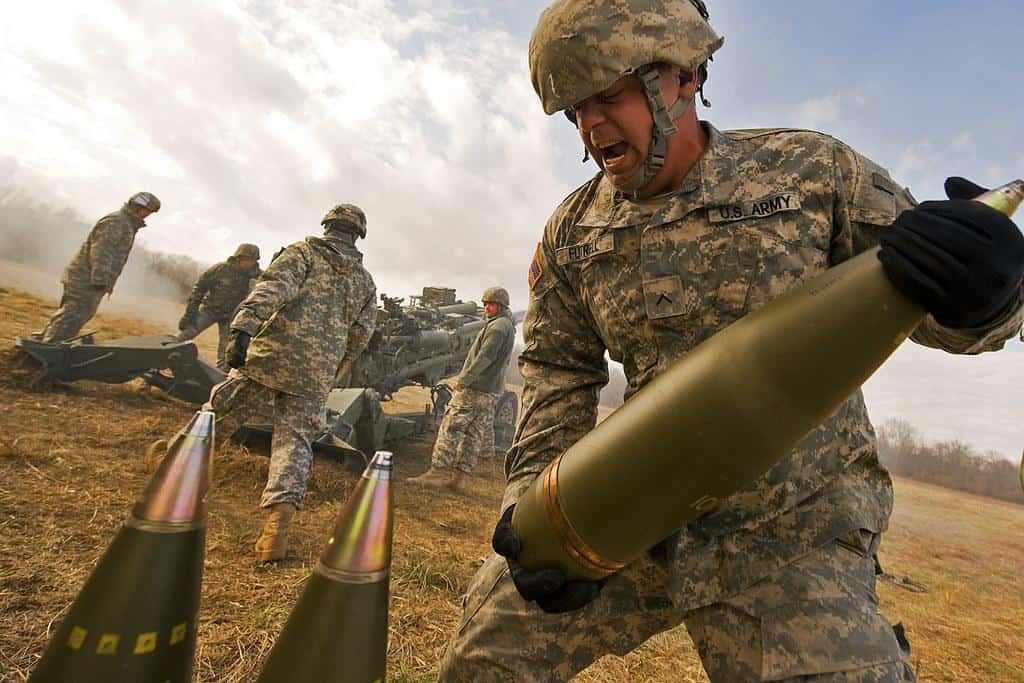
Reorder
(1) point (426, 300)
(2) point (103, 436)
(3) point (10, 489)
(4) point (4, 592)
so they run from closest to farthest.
→ (4) point (4, 592)
(3) point (10, 489)
(2) point (103, 436)
(1) point (426, 300)

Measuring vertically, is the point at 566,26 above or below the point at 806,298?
above

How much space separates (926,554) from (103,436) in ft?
37.1

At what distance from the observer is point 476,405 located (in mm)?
7676

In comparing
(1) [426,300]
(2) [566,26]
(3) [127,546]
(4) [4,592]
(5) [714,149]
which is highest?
(1) [426,300]

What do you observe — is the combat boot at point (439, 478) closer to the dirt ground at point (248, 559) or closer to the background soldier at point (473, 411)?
the background soldier at point (473, 411)

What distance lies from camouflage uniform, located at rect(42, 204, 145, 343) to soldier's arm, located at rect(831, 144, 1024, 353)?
912 centimetres

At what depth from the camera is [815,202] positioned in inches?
67.3

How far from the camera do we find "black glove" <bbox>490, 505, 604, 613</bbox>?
1.63m

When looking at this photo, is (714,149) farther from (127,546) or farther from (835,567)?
(127,546)

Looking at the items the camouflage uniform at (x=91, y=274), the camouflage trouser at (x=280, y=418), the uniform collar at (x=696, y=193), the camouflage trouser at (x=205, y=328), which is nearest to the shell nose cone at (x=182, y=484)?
the uniform collar at (x=696, y=193)

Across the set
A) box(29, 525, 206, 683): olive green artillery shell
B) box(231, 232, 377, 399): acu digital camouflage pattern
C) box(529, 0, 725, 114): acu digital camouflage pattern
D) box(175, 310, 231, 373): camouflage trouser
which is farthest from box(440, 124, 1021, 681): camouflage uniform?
box(175, 310, 231, 373): camouflage trouser

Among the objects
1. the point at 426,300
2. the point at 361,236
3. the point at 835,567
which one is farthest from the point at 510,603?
the point at 426,300

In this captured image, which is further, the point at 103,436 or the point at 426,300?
the point at 426,300

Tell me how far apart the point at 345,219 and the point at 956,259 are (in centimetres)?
479
